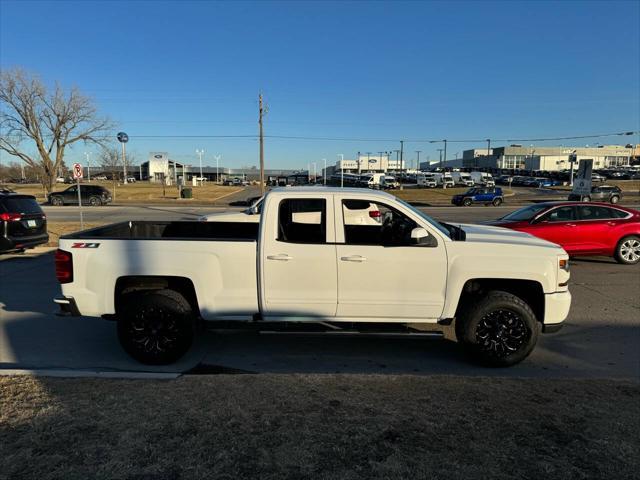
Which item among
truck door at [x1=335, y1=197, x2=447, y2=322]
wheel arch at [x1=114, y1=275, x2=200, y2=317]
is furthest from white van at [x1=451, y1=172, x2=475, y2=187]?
wheel arch at [x1=114, y1=275, x2=200, y2=317]

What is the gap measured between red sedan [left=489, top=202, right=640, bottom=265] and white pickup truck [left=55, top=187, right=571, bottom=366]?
6184mm

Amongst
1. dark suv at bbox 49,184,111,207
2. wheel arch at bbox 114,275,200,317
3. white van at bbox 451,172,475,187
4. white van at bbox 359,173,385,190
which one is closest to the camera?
wheel arch at bbox 114,275,200,317

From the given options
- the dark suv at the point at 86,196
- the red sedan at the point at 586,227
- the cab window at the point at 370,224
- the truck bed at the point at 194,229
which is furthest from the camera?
the dark suv at the point at 86,196

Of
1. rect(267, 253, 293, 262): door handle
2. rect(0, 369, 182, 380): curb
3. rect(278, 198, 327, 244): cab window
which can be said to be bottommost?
rect(0, 369, 182, 380): curb

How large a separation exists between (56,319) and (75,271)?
90.6 inches

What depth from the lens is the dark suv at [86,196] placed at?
37406mm

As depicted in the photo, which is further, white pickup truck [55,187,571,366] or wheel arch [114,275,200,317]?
wheel arch [114,275,200,317]

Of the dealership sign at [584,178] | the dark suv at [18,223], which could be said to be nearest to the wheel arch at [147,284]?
the dark suv at [18,223]

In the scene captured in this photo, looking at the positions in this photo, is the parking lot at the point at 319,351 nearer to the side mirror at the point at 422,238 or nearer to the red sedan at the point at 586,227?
the side mirror at the point at 422,238

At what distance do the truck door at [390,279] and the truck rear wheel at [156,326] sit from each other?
1.61m

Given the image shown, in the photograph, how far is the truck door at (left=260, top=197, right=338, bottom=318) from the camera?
460 centimetres

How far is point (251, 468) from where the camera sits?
2754mm

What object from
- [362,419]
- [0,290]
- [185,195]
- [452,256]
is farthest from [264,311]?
[185,195]

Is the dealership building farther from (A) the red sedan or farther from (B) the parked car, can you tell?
(A) the red sedan
